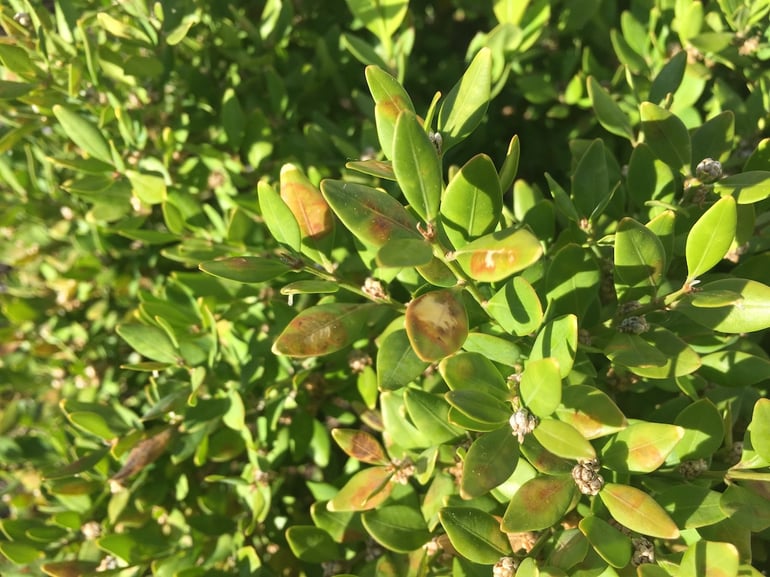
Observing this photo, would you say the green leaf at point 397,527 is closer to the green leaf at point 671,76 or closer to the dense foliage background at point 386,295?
the dense foliage background at point 386,295

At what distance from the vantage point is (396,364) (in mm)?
1101

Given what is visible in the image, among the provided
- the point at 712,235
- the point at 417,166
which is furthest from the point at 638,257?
the point at 417,166

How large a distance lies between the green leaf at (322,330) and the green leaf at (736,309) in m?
0.58

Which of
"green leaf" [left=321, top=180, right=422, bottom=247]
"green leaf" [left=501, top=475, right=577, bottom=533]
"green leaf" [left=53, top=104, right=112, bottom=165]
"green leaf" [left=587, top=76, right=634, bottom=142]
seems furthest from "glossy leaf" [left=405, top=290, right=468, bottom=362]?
"green leaf" [left=53, top=104, right=112, bottom=165]

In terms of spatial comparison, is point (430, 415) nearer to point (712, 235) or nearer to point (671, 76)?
point (712, 235)

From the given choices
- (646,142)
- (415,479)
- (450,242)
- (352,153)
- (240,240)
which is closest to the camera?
(450,242)

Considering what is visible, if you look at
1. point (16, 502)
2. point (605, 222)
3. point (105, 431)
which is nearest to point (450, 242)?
point (605, 222)

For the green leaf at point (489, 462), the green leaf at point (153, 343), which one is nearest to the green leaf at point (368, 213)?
the green leaf at point (489, 462)

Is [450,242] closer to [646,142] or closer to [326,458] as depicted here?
[646,142]

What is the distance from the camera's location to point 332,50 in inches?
87.4

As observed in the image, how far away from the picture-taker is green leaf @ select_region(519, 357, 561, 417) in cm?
97

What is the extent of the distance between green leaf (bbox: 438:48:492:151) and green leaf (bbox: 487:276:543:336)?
0.28 m

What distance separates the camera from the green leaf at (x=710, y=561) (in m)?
1.02

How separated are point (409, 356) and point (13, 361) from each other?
1923 millimetres
